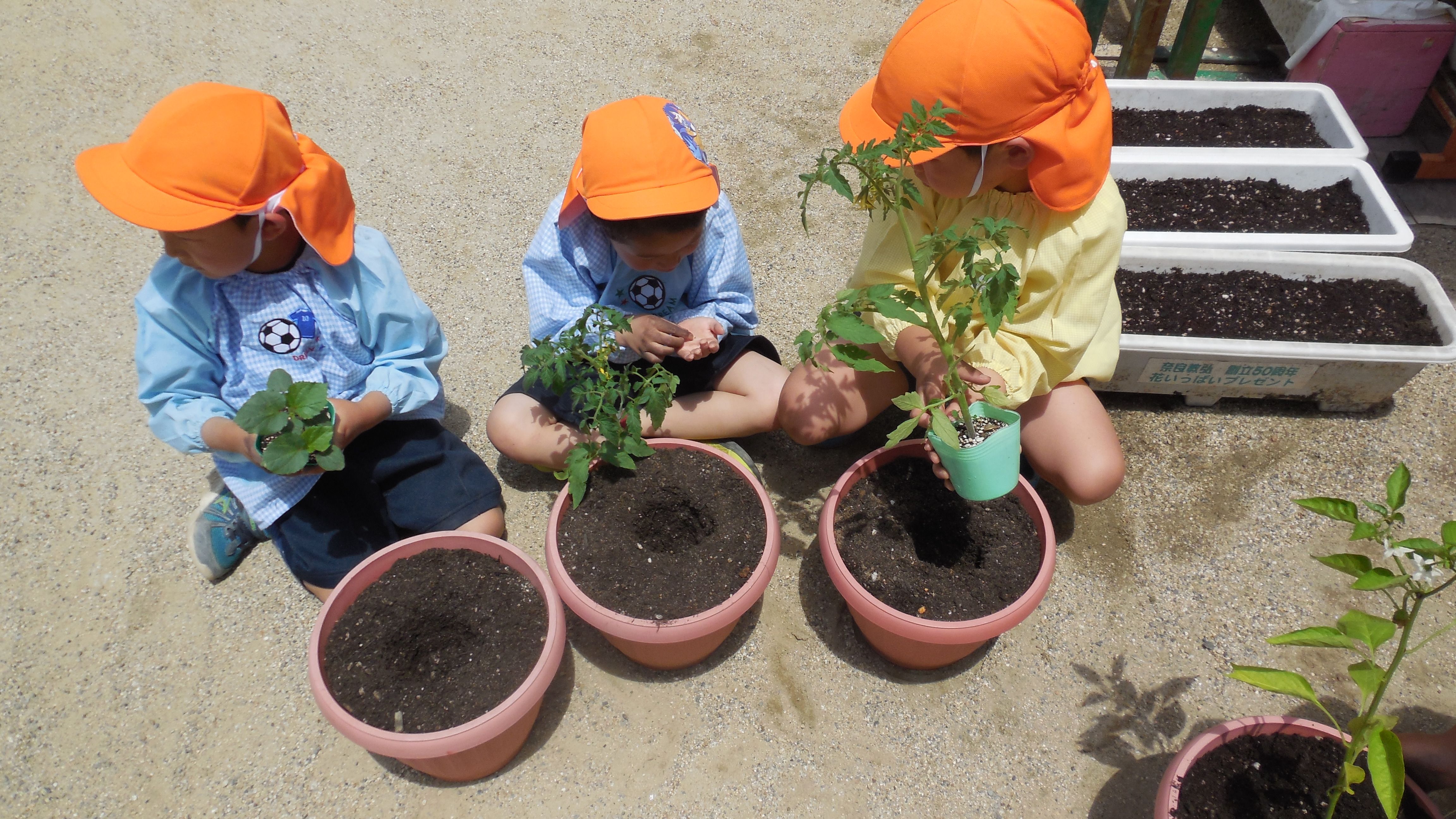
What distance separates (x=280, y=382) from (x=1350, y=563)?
1708mm

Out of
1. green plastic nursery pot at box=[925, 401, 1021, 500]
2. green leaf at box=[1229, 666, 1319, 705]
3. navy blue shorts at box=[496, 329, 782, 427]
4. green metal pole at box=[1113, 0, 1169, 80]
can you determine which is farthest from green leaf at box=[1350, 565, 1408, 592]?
green metal pole at box=[1113, 0, 1169, 80]

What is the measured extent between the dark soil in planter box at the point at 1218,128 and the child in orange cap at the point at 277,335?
228 cm

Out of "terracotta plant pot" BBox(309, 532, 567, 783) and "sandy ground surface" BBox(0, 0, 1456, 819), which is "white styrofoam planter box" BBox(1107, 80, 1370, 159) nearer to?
"sandy ground surface" BBox(0, 0, 1456, 819)

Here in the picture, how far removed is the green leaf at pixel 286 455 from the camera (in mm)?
1526

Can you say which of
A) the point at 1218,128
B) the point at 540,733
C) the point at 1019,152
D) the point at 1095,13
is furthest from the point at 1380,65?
the point at 540,733

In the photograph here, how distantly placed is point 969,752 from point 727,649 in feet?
1.80

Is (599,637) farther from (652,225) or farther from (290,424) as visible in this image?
(652,225)

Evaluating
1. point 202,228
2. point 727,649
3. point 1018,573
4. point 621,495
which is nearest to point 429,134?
point 202,228

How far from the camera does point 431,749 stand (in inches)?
57.5

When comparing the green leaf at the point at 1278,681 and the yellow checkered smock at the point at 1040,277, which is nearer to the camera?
the green leaf at the point at 1278,681

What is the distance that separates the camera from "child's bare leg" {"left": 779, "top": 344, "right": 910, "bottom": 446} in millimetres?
1997

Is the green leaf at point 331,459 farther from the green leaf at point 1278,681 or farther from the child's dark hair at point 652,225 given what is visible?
the green leaf at point 1278,681

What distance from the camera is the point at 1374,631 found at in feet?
3.25

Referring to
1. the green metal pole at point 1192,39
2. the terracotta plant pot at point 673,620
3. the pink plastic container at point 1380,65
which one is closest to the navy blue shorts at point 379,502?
the terracotta plant pot at point 673,620
